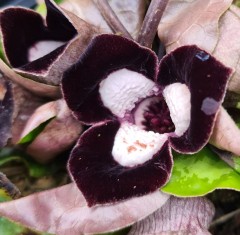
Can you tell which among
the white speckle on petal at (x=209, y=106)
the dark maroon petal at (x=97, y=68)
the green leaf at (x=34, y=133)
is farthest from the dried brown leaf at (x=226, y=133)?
the green leaf at (x=34, y=133)

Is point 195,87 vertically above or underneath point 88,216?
above

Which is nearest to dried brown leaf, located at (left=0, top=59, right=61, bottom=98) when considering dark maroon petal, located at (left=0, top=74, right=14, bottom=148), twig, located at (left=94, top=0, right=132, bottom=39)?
dark maroon petal, located at (left=0, top=74, right=14, bottom=148)

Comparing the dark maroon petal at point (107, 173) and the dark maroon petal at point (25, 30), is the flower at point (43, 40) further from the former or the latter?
the dark maroon petal at point (107, 173)

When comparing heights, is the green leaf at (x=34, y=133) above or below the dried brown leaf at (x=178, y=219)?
above

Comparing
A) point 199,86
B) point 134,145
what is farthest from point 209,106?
point 134,145

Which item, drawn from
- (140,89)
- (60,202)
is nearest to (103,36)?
(140,89)

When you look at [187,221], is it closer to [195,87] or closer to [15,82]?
[195,87]

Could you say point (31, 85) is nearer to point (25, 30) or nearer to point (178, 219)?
point (25, 30)
